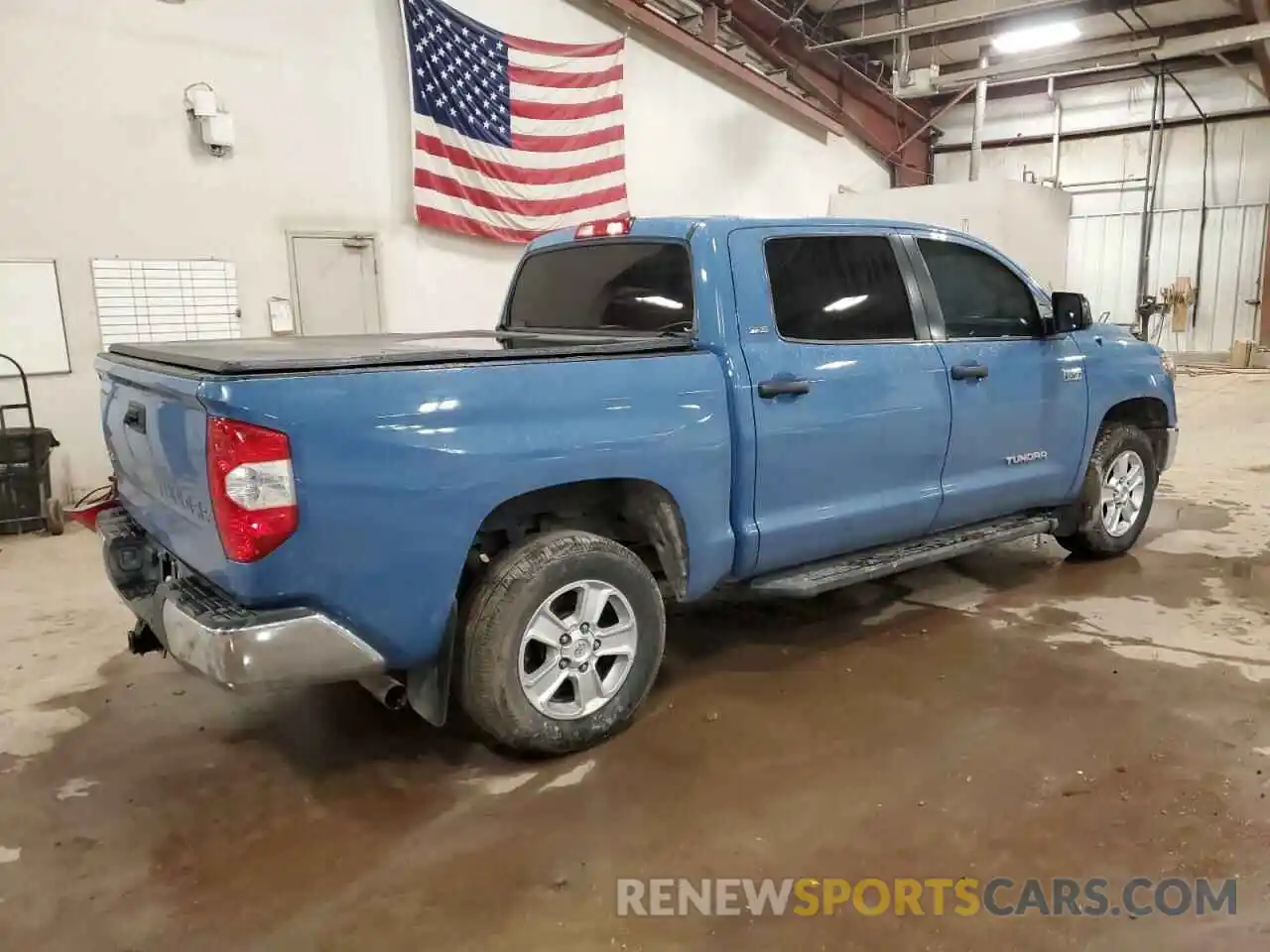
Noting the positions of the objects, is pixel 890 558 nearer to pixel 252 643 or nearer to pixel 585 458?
pixel 585 458

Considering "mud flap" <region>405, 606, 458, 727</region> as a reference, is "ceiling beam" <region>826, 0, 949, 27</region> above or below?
above

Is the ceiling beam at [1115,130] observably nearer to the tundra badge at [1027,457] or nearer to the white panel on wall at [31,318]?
the tundra badge at [1027,457]

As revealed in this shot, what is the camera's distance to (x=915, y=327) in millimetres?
3775

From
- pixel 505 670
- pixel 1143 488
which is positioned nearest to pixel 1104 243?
pixel 1143 488

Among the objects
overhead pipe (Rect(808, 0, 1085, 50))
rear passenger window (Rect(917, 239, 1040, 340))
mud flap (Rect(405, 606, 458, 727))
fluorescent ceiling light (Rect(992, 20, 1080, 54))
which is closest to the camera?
mud flap (Rect(405, 606, 458, 727))

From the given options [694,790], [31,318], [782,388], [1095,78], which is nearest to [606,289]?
[782,388]

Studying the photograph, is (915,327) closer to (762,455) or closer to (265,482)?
(762,455)

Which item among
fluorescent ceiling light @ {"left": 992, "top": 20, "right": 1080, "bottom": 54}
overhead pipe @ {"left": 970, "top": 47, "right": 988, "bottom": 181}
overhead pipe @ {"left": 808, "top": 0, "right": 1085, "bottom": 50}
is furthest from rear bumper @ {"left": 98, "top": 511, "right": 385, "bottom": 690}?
overhead pipe @ {"left": 970, "top": 47, "right": 988, "bottom": 181}

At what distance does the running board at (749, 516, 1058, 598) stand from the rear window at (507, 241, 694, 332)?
987mm

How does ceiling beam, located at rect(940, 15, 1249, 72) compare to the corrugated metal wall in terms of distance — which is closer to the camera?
ceiling beam, located at rect(940, 15, 1249, 72)

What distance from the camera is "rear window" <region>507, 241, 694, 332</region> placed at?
334 centimetres

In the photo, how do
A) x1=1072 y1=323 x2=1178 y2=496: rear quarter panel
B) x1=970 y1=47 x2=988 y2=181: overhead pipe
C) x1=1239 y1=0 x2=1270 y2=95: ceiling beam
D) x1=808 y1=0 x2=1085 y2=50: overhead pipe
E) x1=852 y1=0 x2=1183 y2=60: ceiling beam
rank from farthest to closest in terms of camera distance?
1. x1=970 y1=47 x2=988 y2=181: overhead pipe
2. x1=852 y1=0 x2=1183 y2=60: ceiling beam
3. x1=1239 y1=0 x2=1270 y2=95: ceiling beam
4. x1=808 y1=0 x2=1085 y2=50: overhead pipe
5. x1=1072 y1=323 x2=1178 y2=496: rear quarter panel

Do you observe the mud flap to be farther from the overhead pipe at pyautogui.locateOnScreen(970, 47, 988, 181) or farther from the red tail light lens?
the overhead pipe at pyautogui.locateOnScreen(970, 47, 988, 181)

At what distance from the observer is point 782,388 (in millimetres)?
3217
